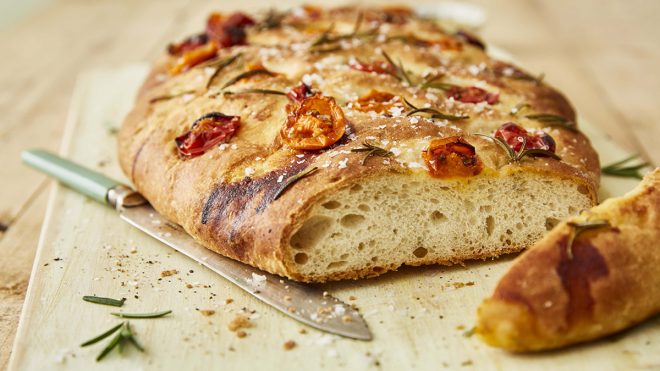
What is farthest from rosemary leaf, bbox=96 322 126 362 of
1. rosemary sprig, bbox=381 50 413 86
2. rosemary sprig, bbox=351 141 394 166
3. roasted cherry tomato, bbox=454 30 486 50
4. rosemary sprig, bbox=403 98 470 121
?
roasted cherry tomato, bbox=454 30 486 50

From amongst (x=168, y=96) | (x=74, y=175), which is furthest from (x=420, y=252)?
(x=74, y=175)

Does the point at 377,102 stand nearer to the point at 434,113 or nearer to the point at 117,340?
the point at 434,113

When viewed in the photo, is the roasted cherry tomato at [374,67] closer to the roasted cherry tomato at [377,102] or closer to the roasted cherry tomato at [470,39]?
the roasted cherry tomato at [377,102]

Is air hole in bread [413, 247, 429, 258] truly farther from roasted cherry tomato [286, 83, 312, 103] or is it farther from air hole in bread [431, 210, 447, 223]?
roasted cherry tomato [286, 83, 312, 103]

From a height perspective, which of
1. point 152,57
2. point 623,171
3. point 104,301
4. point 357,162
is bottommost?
point 152,57

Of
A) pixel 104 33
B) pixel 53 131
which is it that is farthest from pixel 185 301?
pixel 104 33

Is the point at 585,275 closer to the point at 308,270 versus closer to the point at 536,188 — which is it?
the point at 536,188

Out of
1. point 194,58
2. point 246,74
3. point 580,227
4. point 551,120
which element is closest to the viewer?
point 580,227

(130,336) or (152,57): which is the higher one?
(130,336)
